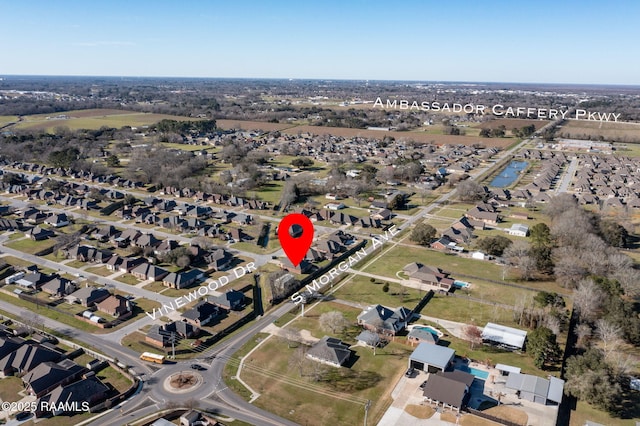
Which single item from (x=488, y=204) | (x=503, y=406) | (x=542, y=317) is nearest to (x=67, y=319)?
(x=503, y=406)

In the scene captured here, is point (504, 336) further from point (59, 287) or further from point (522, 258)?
point (59, 287)

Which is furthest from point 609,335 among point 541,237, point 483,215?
point 483,215

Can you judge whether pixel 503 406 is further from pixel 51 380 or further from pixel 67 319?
pixel 67 319

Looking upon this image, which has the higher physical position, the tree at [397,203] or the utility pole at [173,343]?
the tree at [397,203]

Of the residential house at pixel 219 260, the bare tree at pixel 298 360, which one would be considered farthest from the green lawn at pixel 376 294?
the residential house at pixel 219 260

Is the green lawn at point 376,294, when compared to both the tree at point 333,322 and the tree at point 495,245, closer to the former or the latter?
the tree at point 333,322
